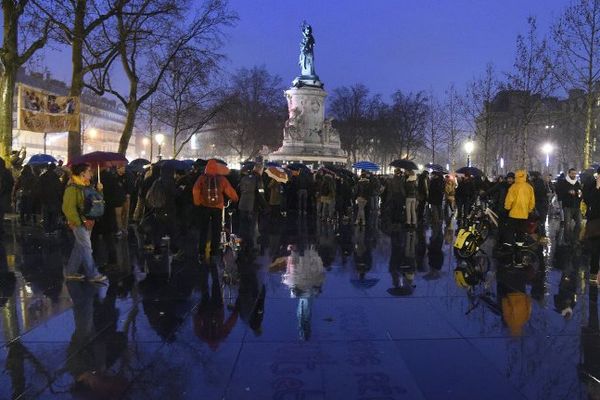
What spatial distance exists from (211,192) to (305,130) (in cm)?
3947

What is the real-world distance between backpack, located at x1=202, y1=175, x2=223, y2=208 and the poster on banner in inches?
397

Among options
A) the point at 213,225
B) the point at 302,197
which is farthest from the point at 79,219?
the point at 302,197

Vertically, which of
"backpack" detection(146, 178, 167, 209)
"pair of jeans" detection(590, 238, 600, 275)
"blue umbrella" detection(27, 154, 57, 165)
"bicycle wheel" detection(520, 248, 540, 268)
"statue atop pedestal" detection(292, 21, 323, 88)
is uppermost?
"statue atop pedestal" detection(292, 21, 323, 88)

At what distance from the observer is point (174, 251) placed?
1201cm

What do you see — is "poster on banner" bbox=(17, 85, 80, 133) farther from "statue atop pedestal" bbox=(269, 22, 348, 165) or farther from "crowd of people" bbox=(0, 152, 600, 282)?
"statue atop pedestal" bbox=(269, 22, 348, 165)

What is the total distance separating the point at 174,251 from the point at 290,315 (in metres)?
5.47

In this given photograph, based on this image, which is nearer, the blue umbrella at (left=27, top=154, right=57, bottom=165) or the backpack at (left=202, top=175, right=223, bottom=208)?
the backpack at (left=202, top=175, right=223, bottom=208)

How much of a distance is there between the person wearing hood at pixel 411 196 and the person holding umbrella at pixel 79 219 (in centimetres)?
1085

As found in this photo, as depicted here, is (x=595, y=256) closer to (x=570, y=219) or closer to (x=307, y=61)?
(x=570, y=219)

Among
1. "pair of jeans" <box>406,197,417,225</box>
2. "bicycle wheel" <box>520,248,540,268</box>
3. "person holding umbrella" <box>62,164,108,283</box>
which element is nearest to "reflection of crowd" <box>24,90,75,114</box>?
"person holding umbrella" <box>62,164,108,283</box>

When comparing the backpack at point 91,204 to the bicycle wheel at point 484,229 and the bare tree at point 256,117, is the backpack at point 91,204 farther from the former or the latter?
the bare tree at point 256,117

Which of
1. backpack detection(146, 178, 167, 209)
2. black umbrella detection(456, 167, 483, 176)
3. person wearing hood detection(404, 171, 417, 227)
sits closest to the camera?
backpack detection(146, 178, 167, 209)

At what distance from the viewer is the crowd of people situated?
9.50 meters

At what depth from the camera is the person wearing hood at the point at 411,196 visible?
17.9m
